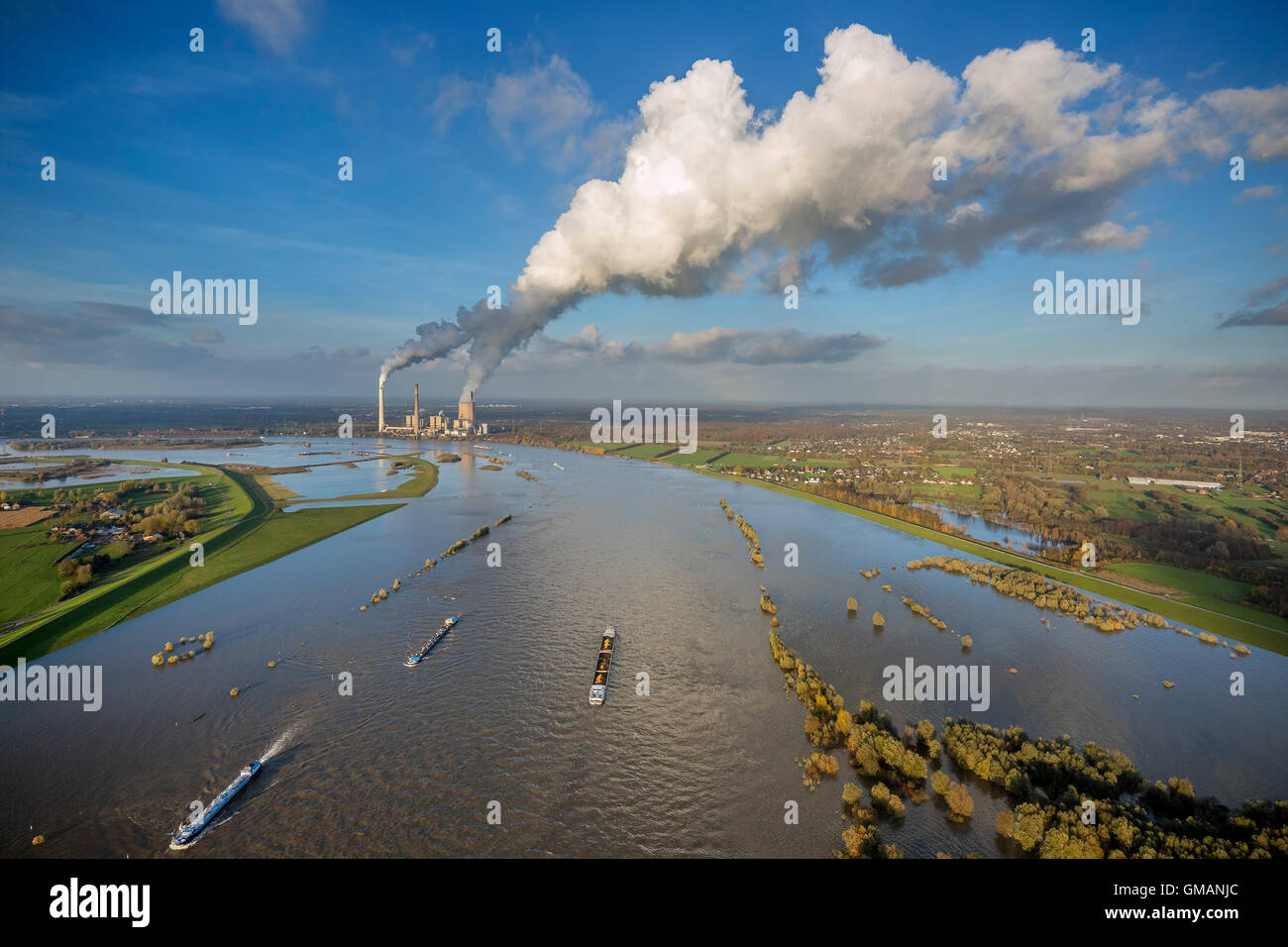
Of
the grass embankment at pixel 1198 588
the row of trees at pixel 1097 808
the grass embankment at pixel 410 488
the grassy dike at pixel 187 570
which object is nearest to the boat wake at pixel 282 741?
the grassy dike at pixel 187 570

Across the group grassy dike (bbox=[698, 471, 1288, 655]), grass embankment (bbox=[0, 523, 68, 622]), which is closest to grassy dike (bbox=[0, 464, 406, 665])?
grass embankment (bbox=[0, 523, 68, 622])

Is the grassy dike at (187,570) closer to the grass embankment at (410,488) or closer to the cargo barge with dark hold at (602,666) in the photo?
the grass embankment at (410,488)

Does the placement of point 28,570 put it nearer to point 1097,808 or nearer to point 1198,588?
point 1097,808
